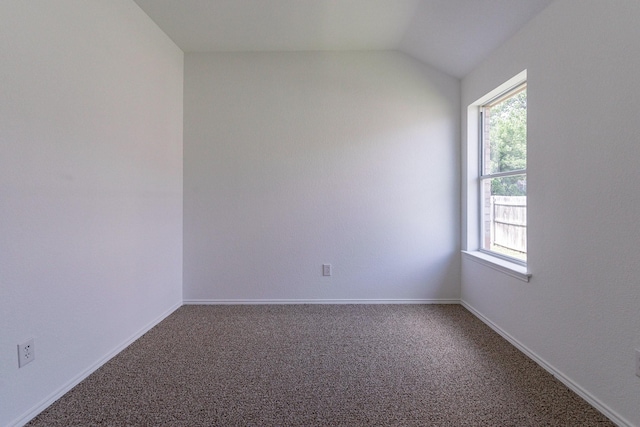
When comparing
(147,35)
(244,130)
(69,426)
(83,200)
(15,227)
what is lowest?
(69,426)

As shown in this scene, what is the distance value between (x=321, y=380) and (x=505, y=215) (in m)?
2.04

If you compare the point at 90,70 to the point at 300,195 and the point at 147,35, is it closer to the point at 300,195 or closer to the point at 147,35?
the point at 147,35

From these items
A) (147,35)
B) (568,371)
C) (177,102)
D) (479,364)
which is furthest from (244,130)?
(568,371)

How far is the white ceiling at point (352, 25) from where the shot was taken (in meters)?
2.24

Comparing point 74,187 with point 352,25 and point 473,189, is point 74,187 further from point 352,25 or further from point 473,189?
point 473,189

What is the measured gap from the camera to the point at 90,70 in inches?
73.8

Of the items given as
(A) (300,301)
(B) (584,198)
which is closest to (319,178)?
(A) (300,301)

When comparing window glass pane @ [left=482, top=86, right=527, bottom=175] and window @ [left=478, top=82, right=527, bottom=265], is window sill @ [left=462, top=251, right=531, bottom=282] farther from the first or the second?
window glass pane @ [left=482, top=86, right=527, bottom=175]

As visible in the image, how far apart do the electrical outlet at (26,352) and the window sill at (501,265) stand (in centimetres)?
298

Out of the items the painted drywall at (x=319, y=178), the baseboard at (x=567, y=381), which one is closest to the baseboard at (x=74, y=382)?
the painted drywall at (x=319, y=178)

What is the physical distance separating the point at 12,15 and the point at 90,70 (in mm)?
459

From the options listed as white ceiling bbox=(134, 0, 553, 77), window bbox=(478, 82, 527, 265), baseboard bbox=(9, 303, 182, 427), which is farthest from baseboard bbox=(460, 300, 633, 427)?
baseboard bbox=(9, 303, 182, 427)

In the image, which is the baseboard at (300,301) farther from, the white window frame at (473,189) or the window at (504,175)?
the window at (504,175)

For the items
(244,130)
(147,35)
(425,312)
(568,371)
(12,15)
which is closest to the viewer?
(12,15)
